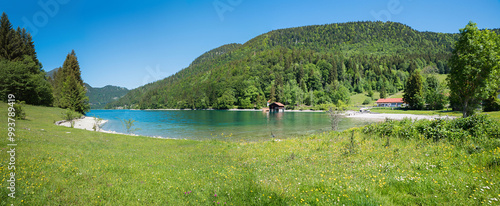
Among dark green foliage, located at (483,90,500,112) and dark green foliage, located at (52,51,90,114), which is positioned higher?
dark green foliage, located at (52,51,90,114)

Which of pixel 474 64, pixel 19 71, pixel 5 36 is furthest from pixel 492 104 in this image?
pixel 5 36

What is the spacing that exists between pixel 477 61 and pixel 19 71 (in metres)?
84.7

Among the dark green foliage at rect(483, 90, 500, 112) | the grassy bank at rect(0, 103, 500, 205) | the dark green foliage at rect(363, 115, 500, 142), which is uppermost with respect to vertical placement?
the dark green foliage at rect(483, 90, 500, 112)

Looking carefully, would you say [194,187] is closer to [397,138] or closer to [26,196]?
[26,196]

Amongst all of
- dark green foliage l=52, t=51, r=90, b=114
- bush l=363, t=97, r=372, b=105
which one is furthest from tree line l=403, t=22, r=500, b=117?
bush l=363, t=97, r=372, b=105

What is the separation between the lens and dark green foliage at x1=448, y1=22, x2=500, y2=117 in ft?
88.4

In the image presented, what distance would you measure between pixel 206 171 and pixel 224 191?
9.27 feet

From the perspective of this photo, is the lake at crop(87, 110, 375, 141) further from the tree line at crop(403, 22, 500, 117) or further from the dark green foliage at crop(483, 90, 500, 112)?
the dark green foliage at crop(483, 90, 500, 112)

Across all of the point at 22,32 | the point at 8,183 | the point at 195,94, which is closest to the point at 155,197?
the point at 8,183

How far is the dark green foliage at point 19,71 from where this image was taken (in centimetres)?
4581

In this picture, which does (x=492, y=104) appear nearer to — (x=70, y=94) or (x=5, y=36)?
(x=70, y=94)

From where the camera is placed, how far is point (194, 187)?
6980 mm

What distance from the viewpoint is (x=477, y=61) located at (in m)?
26.8

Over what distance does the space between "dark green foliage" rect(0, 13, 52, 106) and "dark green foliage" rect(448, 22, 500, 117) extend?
81.8m
